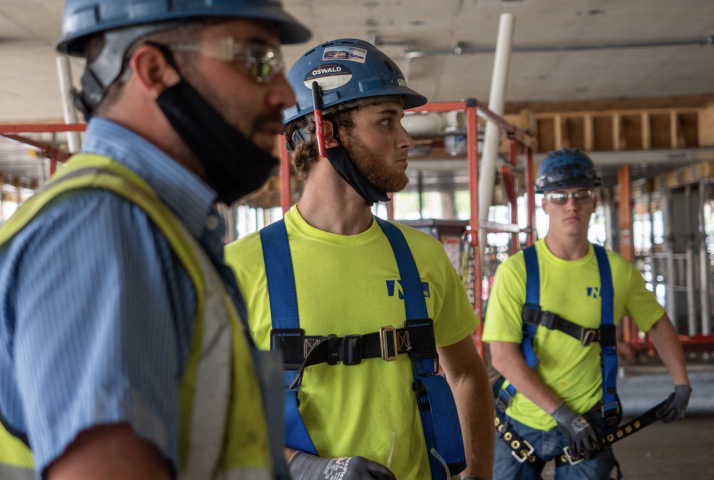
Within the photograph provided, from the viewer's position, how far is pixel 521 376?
334 cm

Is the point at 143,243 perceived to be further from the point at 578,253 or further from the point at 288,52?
the point at 288,52

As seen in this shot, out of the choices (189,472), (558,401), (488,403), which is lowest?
(558,401)

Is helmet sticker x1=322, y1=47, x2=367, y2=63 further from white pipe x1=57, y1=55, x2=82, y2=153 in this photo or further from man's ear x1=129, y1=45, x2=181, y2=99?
white pipe x1=57, y1=55, x2=82, y2=153

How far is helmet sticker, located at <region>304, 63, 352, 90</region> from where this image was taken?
6.62 feet

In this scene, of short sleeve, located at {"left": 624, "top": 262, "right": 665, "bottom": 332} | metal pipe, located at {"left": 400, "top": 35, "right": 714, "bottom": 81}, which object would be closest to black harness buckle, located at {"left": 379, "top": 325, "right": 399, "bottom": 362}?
short sleeve, located at {"left": 624, "top": 262, "right": 665, "bottom": 332}

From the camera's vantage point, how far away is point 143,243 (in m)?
0.72

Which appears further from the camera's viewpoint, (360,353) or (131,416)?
(360,353)

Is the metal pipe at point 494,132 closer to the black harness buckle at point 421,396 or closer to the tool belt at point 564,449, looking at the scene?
the tool belt at point 564,449

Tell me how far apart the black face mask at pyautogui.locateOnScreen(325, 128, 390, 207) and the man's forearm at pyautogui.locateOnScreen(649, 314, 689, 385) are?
2.53 meters

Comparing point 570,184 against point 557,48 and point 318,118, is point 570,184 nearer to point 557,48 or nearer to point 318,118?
point 318,118

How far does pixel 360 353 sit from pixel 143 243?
1.14 metres

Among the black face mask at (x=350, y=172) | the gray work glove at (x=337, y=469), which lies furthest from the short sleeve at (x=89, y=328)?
the black face mask at (x=350, y=172)

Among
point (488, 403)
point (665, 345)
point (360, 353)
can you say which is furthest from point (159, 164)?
point (665, 345)

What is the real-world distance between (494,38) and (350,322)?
7640mm
